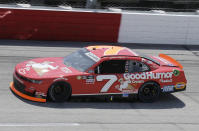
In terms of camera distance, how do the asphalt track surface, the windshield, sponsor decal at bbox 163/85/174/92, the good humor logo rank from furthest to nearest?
1. sponsor decal at bbox 163/85/174/92
2. the good humor logo
3. the windshield
4. the asphalt track surface

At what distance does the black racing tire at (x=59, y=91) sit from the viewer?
31.1 feet

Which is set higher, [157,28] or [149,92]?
[157,28]

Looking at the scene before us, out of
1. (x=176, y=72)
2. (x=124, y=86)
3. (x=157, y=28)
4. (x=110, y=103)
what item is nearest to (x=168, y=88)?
(x=176, y=72)

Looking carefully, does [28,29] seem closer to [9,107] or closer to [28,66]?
[28,66]

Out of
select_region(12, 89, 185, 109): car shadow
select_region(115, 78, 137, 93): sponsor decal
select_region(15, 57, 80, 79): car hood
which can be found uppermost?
select_region(15, 57, 80, 79): car hood

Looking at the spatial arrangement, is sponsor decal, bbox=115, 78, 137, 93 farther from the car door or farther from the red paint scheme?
the red paint scheme

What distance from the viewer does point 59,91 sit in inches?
378

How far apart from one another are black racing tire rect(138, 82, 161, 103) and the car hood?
1.85 m

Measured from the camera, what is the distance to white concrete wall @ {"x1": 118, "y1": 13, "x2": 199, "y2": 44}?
666 inches

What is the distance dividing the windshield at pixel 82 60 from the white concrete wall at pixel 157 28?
21.1 ft

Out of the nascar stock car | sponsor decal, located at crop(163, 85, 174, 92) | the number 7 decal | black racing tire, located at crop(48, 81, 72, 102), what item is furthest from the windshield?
sponsor decal, located at crop(163, 85, 174, 92)

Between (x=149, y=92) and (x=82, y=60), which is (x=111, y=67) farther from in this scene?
(x=149, y=92)

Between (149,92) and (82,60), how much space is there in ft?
6.40

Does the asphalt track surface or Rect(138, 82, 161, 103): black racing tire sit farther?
Rect(138, 82, 161, 103): black racing tire
